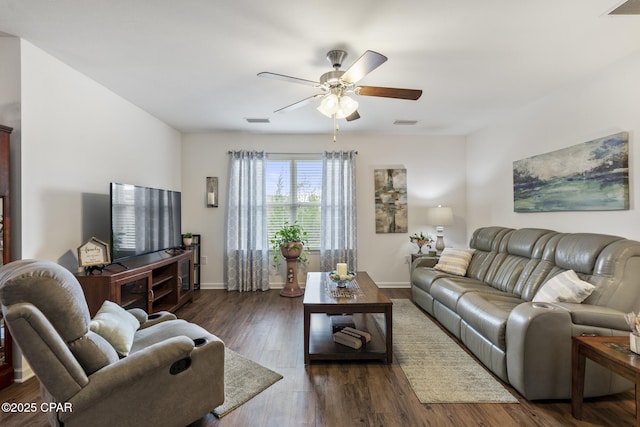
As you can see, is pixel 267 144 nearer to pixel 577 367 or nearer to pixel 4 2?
pixel 4 2

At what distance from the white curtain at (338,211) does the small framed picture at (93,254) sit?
292cm

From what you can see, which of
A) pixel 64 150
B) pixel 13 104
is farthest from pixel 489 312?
pixel 13 104

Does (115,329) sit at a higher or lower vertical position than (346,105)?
lower

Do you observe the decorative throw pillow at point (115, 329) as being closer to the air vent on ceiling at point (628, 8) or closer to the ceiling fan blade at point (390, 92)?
the ceiling fan blade at point (390, 92)

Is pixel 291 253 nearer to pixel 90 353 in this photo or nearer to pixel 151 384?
pixel 151 384

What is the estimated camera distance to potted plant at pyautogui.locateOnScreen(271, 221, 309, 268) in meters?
4.46

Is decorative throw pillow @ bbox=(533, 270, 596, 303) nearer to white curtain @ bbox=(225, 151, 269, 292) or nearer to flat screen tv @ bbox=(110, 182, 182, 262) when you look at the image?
white curtain @ bbox=(225, 151, 269, 292)

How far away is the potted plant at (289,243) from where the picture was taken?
14.6 feet

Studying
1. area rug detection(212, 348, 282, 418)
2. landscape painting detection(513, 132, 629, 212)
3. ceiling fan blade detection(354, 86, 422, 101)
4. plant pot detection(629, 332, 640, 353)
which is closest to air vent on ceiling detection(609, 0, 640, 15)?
landscape painting detection(513, 132, 629, 212)

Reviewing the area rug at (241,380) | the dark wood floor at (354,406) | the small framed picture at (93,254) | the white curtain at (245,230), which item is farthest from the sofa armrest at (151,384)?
the white curtain at (245,230)

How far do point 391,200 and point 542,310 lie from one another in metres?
3.16

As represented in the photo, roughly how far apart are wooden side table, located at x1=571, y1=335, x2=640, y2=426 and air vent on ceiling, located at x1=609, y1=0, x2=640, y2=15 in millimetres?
2112

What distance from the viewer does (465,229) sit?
510 centimetres

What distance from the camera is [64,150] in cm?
261
